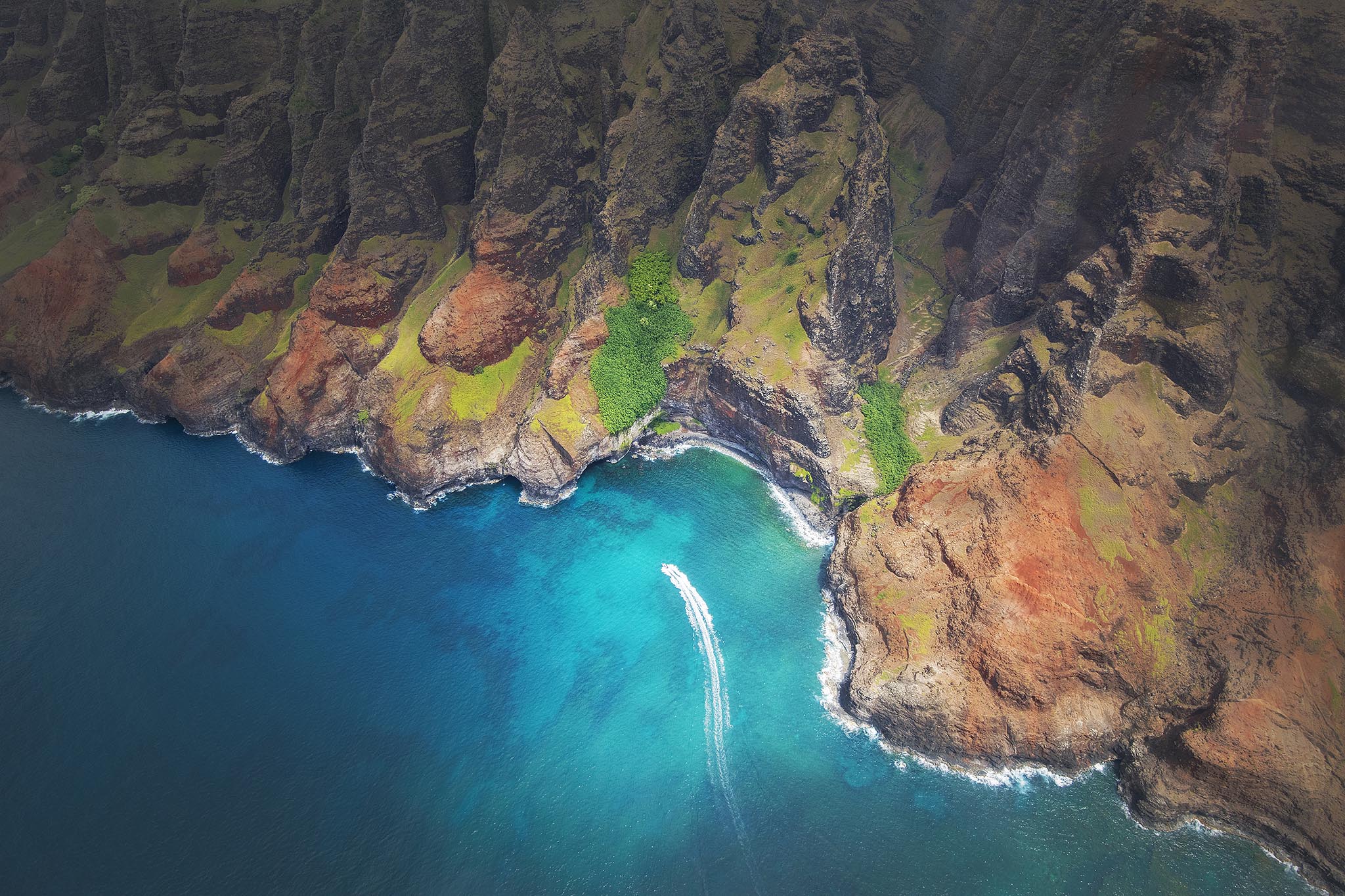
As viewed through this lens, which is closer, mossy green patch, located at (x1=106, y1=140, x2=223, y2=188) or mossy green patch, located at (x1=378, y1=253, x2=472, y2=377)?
mossy green patch, located at (x1=378, y1=253, x2=472, y2=377)

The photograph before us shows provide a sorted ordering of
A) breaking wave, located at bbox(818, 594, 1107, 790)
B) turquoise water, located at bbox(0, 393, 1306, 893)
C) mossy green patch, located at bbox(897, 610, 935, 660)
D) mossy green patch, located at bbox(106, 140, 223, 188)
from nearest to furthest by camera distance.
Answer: turquoise water, located at bbox(0, 393, 1306, 893) → breaking wave, located at bbox(818, 594, 1107, 790) → mossy green patch, located at bbox(897, 610, 935, 660) → mossy green patch, located at bbox(106, 140, 223, 188)

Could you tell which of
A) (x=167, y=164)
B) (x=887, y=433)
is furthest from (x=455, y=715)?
(x=167, y=164)

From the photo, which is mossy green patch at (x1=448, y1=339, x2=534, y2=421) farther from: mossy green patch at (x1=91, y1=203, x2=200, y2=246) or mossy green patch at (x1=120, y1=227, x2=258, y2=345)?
mossy green patch at (x1=91, y1=203, x2=200, y2=246)

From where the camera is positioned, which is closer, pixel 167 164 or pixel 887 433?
pixel 887 433

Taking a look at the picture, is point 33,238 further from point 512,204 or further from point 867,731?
point 867,731

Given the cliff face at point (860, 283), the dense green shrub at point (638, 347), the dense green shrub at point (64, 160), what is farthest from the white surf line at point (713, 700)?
the dense green shrub at point (64, 160)

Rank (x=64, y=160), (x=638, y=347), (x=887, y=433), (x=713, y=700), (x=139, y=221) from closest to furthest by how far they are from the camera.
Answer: (x=713, y=700), (x=887, y=433), (x=638, y=347), (x=139, y=221), (x=64, y=160)

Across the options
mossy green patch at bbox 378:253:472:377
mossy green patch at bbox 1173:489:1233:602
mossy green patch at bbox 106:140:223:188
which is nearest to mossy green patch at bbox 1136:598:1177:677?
mossy green patch at bbox 1173:489:1233:602
